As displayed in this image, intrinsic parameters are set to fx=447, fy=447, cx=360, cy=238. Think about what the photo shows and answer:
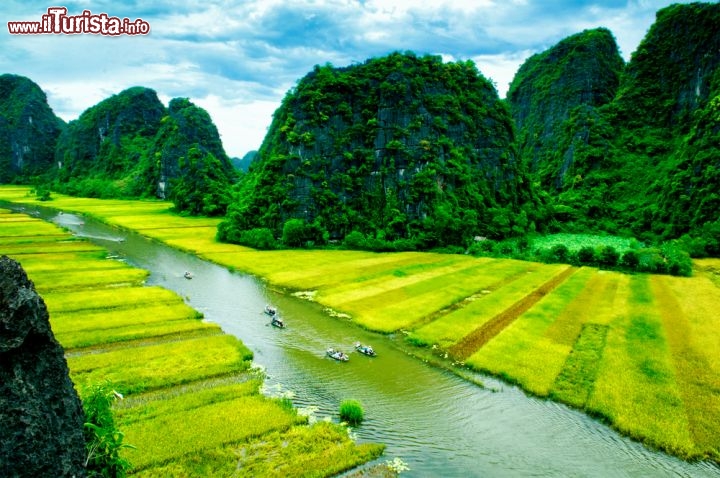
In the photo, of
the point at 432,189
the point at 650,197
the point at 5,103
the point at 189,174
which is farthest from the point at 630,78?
the point at 5,103

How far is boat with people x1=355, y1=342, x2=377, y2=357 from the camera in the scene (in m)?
25.3

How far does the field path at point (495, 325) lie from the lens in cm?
2611

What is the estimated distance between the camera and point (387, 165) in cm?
7412

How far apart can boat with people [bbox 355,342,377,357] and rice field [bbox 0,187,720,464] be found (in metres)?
3.06

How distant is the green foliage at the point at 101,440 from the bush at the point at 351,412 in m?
9.22

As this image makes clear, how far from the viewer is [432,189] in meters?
70.4

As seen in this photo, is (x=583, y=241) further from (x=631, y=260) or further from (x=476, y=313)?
(x=476, y=313)

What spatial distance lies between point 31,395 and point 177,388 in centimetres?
1248

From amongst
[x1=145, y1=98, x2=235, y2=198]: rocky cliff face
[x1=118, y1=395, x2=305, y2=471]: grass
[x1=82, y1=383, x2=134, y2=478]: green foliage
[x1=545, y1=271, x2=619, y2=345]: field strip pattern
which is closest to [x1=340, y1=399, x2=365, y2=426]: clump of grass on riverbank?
[x1=118, y1=395, x2=305, y2=471]: grass

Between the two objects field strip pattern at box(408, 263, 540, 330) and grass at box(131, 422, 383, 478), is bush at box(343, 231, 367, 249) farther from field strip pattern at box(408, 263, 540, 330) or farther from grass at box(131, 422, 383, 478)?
grass at box(131, 422, 383, 478)

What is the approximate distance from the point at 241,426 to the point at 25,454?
9616mm

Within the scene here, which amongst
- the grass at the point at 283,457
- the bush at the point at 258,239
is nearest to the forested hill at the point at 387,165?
the bush at the point at 258,239

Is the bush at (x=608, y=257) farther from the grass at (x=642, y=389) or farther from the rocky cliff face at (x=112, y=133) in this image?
the rocky cliff face at (x=112, y=133)

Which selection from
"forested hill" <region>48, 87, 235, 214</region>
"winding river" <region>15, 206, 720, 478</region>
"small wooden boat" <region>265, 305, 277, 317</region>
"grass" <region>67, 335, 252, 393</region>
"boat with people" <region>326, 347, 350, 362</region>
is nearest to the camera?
"winding river" <region>15, 206, 720, 478</region>
